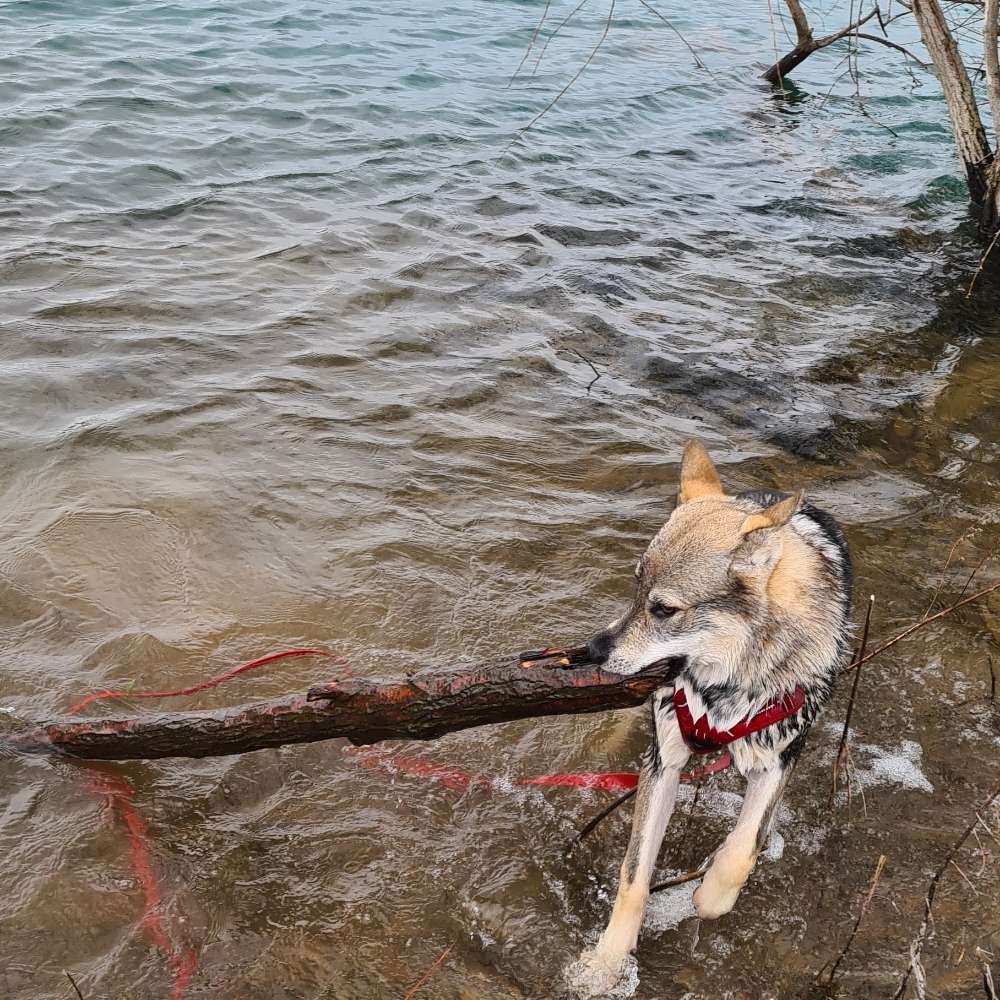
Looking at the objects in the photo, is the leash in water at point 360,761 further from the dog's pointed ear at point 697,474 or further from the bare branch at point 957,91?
the bare branch at point 957,91

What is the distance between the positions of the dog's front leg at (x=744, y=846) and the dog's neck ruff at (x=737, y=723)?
171 millimetres

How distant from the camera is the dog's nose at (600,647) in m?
3.30

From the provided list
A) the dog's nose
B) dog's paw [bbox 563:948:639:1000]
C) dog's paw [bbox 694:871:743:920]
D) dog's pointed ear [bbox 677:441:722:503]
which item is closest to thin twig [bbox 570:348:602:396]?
dog's pointed ear [bbox 677:441:722:503]

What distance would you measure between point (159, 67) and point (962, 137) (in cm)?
1024

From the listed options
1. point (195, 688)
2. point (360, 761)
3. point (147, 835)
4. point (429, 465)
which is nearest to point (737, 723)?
point (360, 761)

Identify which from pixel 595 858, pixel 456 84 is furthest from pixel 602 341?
pixel 456 84

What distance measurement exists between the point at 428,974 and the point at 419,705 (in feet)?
2.97

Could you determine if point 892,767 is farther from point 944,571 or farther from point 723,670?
point 944,571

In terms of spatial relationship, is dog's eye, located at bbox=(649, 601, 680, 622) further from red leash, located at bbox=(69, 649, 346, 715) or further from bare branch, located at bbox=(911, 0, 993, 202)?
bare branch, located at bbox=(911, 0, 993, 202)

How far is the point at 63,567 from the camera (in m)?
5.04

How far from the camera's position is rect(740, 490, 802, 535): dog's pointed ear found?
3.13m

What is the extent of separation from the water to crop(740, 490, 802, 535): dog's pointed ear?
139 cm

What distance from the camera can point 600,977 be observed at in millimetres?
3287

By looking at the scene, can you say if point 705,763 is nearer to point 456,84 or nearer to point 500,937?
point 500,937
